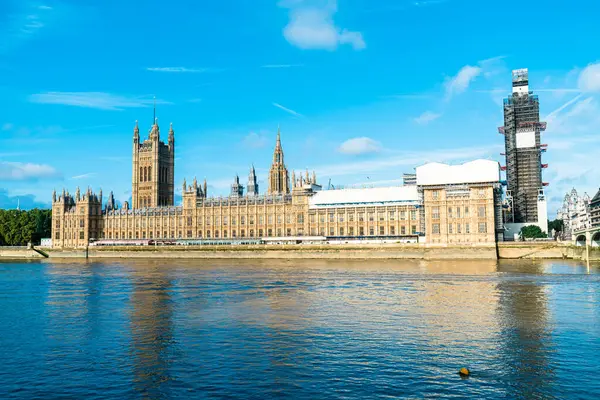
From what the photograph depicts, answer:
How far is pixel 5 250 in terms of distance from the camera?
163750 mm

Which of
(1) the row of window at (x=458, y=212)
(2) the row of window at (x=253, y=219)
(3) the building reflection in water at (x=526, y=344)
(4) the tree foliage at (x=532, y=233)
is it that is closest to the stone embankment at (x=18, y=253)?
(2) the row of window at (x=253, y=219)

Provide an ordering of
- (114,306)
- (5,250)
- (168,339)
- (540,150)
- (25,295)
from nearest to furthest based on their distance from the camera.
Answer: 1. (168,339)
2. (114,306)
3. (25,295)
4. (5,250)
5. (540,150)

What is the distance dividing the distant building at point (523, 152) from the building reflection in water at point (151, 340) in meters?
148

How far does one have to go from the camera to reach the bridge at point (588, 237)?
10525cm

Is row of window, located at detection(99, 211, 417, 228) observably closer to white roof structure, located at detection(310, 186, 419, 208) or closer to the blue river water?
white roof structure, located at detection(310, 186, 419, 208)

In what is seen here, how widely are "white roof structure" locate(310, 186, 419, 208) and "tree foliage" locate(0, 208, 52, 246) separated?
306 ft

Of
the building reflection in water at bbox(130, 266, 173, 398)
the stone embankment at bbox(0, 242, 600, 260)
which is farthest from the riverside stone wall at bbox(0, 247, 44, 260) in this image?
the building reflection in water at bbox(130, 266, 173, 398)

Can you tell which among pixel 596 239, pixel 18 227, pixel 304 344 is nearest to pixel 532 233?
pixel 596 239

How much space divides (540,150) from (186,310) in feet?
541

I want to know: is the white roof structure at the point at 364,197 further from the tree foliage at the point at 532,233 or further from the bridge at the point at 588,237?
the bridge at the point at 588,237

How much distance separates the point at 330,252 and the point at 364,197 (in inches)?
875

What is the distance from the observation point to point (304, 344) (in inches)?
1248

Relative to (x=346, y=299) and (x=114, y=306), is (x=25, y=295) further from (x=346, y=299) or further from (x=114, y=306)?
(x=346, y=299)

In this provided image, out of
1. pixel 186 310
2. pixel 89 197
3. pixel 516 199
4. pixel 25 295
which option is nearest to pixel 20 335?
pixel 186 310
